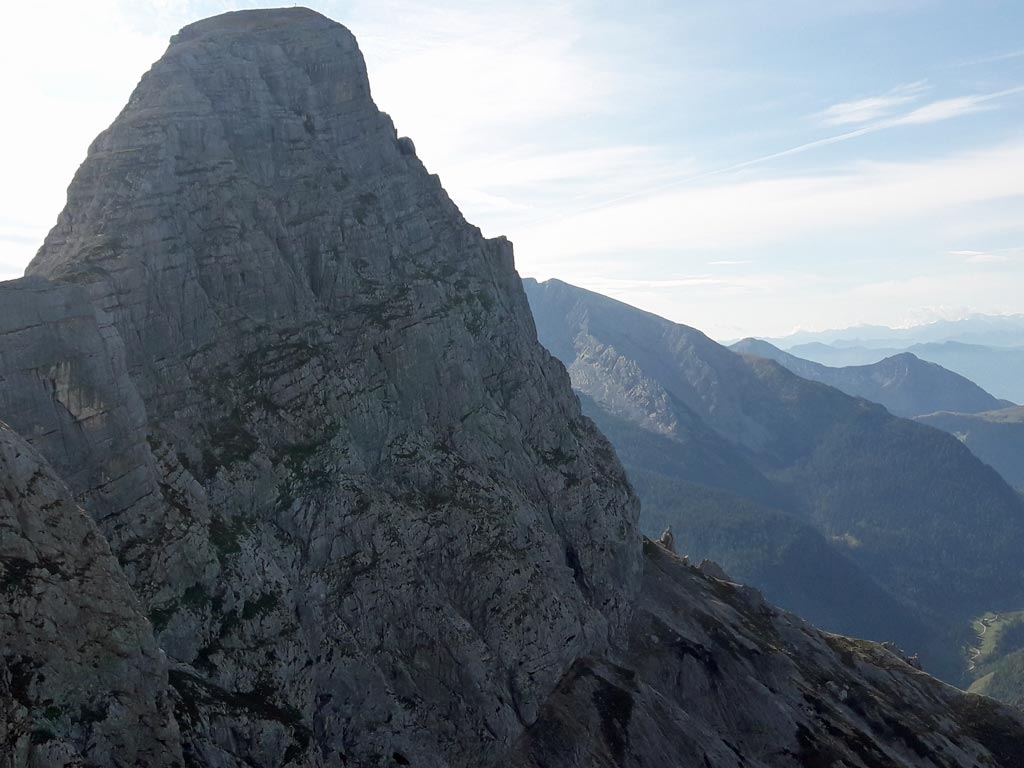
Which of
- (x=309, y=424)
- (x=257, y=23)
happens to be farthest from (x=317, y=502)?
(x=257, y=23)

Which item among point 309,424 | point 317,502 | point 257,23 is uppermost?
point 257,23

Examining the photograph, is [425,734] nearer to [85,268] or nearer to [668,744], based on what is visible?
[668,744]

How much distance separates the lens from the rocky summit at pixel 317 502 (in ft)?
226

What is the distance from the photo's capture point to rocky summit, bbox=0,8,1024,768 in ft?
226

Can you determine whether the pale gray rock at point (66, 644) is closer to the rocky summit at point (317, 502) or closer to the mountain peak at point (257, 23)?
the rocky summit at point (317, 502)

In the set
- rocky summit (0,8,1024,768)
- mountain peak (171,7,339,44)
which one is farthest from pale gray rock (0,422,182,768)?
mountain peak (171,7,339,44)

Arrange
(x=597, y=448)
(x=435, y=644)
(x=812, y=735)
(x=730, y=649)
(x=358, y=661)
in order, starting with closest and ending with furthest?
1. (x=358, y=661)
2. (x=435, y=644)
3. (x=812, y=735)
4. (x=730, y=649)
5. (x=597, y=448)

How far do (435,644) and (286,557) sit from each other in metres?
24.3

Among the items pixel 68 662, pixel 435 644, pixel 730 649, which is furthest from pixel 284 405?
pixel 730 649

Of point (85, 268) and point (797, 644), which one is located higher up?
point (85, 268)

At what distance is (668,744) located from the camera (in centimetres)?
12244

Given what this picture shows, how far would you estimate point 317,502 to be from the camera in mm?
108938

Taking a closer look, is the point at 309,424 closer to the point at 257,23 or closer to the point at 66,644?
the point at 66,644

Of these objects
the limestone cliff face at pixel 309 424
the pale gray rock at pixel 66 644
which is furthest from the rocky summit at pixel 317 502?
the limestone cliff face at pixel 309 424
